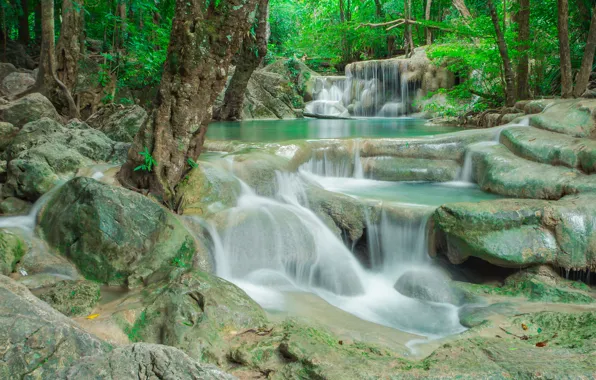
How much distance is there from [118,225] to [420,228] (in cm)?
317

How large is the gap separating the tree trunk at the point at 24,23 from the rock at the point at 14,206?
12825mm

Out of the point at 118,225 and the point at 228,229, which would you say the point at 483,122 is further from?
the point at 118,225

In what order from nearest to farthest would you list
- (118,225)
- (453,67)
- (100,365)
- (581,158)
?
1. (100,365)
2. (118,225)
3. (581,158)
4. (453,67)

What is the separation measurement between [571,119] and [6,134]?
26.1ft

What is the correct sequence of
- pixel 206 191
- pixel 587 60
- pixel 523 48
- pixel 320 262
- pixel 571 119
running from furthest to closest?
pixel 523 48 < pixel 587 60 < pixel 571 119 < pixel 206 191 < pixel 320 262

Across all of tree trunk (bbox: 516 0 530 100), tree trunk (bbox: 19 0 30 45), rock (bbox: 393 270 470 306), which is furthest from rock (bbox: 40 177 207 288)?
tree trunk (bbox: 19 0 30 45)

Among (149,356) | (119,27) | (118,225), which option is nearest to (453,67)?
(119,27)

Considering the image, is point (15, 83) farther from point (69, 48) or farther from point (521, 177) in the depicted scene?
point (521, 177)

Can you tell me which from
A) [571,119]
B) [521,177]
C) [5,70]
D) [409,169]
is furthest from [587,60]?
[5,70]

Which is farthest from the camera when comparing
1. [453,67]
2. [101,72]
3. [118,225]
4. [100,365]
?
[453,67]

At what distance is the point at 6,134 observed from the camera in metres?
6.43

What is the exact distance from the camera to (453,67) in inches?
500

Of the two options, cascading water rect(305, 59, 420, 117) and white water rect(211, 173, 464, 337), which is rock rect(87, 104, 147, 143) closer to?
white water rect(211, 173, 464, 337)

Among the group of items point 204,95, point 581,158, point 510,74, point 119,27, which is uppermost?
point 119,27
